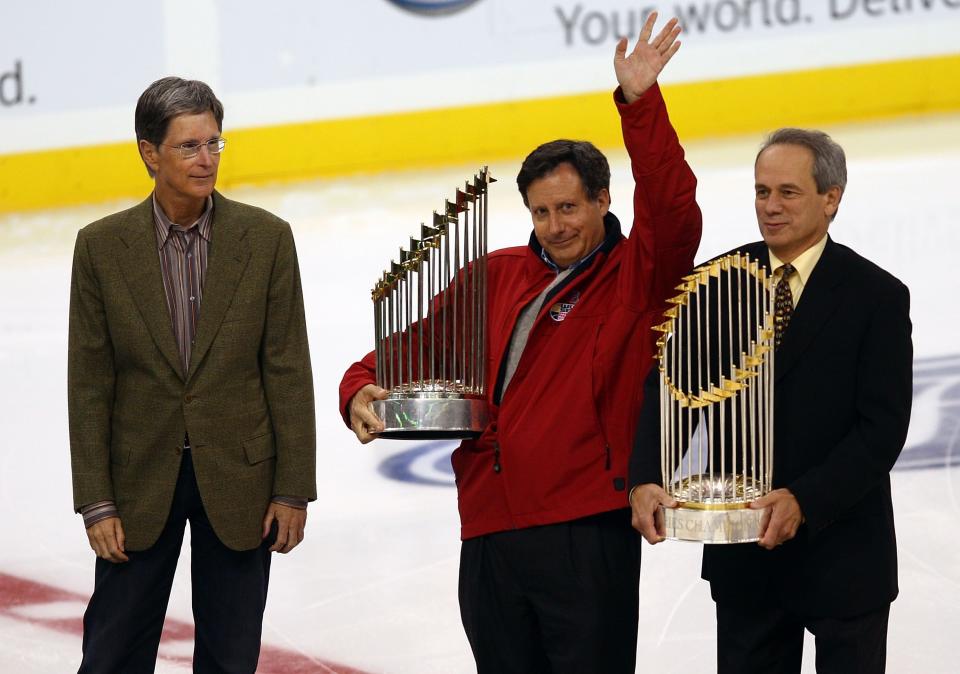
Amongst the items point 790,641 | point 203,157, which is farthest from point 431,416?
point 790,641

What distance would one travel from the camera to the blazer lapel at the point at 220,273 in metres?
2.75

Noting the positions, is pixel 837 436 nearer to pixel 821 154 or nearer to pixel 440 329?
pixel 821 154

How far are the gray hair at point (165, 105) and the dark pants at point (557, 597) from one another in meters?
0.91

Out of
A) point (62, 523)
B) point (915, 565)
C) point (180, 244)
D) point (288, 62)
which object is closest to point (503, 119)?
point (288, 62)

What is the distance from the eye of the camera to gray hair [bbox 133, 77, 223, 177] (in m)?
2.75

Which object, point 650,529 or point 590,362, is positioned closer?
point 650,529

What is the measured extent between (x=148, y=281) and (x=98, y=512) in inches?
16.3

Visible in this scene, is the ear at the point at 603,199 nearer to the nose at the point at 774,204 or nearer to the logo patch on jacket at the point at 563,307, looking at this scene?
the logo patch on jacket at the point at 563,307

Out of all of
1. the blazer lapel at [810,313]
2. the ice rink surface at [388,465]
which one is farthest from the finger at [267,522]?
the ice rink surface at [388,465]

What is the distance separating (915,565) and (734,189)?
307cm

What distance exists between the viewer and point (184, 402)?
275cm

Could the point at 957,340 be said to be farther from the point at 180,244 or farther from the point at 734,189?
the point at 180,244

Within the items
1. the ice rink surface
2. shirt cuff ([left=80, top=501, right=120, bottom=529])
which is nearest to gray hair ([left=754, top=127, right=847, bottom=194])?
shirt cuff ([left=80, top=501, right=120, bottom=529])

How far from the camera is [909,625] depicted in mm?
3777
